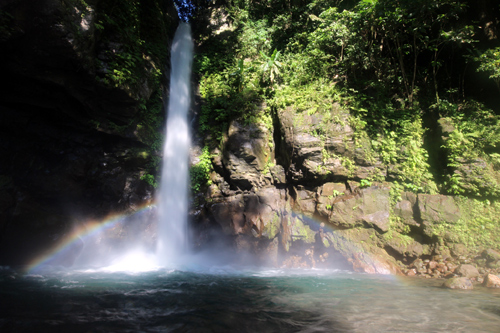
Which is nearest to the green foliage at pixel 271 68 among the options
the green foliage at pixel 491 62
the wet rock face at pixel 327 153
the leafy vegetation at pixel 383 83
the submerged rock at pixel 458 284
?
the leafy vegetation at pixel 383 83

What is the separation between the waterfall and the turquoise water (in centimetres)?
253

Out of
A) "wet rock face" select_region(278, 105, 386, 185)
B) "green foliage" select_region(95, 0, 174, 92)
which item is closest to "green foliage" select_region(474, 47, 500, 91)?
"wet rock face" select_region(278, 105, 386, 185)

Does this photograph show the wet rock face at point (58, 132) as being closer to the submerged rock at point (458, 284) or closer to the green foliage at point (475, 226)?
the submerged rock at point (458, 284)

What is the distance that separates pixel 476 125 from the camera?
7938 mm

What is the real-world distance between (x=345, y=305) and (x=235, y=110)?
7.92 m

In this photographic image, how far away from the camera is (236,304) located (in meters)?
4.62

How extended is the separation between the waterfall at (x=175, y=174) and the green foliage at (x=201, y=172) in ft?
0.95

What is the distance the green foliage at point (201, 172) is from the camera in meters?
9.93

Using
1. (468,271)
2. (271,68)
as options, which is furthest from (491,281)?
(271,68)

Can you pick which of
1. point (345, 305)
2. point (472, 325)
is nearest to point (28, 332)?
point (345, 305)

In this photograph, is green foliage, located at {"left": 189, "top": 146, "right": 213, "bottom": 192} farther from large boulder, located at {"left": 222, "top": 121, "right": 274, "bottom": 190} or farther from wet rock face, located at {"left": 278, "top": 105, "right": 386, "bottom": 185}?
wet rock face, located at {"left": 278, "top": 105, "right": 386, "bottom": 185}

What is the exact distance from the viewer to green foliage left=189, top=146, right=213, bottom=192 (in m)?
9.93

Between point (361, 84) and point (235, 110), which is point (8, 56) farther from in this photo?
point (361, 84)

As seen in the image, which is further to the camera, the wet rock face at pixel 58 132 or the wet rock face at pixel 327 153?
the wet rock face at pixel 327 153
